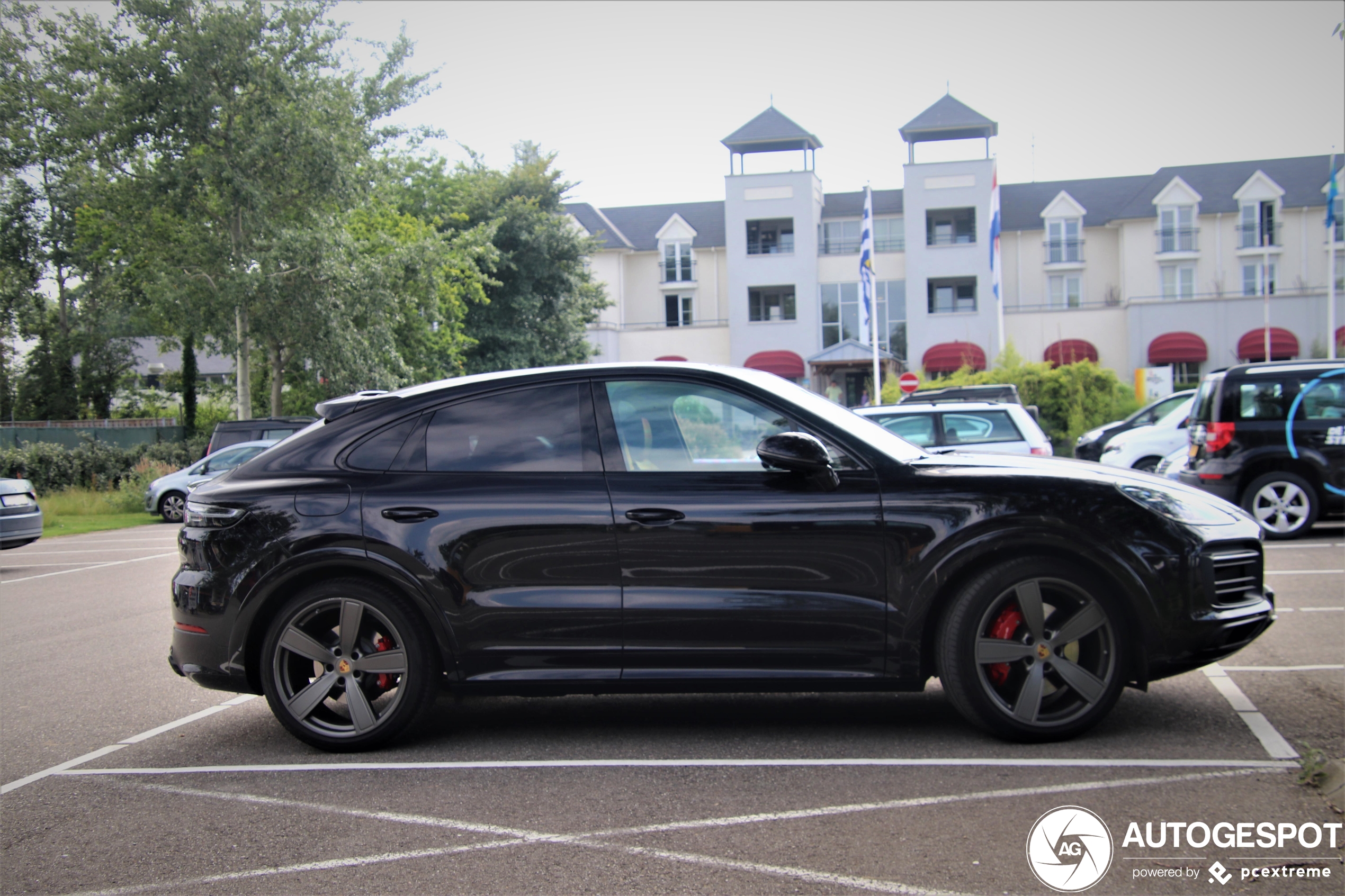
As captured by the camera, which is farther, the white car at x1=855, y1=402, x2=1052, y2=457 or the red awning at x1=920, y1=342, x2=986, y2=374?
the red awning at x1=920, y1=342, x2=986, y2=374

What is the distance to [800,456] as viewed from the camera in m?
4.55

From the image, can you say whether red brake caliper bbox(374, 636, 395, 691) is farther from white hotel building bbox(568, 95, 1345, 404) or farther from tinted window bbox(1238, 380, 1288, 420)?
white hotel building bbox(568, 95, 1345, 404)

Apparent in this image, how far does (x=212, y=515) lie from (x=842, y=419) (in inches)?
112

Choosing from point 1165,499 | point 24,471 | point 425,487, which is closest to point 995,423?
point 1165,499

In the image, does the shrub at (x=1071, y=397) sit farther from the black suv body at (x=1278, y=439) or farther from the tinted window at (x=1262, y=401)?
the tinted window at (x=1262, y=401)

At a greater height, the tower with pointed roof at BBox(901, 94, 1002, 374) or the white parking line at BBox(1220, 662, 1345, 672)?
the tower with pointed roof at BBox(901, 94, 1002, 374)

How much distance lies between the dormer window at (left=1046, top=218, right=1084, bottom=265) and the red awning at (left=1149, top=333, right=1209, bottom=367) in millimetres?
7418

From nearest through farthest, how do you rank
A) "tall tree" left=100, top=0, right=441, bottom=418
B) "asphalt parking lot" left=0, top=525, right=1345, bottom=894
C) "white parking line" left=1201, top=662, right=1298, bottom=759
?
"asphalt parking lot" left=0, top=525, right=1345, bottom=894 < "white parking line" left=1201, top=662, right=1298, bottom=759 < "tall tree" left=100, top=0, right=441, bottom=418

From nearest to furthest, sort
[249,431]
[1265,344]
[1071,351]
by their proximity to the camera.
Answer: [249,431]
[1265,344]
[1071,351]

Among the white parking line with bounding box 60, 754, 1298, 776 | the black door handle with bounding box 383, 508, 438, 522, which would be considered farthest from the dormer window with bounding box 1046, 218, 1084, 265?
the black door handle with bounding box 383, 508, 438, 522

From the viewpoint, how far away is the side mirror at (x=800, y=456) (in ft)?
15.0

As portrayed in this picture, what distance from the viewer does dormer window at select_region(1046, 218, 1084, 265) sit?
55.2m

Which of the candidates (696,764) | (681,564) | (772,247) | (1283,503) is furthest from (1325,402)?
(772,247)

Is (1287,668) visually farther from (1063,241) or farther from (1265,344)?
(1063,241)
